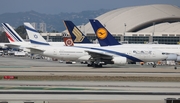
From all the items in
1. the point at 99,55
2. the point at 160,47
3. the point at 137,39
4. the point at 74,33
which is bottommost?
the point at 99,55

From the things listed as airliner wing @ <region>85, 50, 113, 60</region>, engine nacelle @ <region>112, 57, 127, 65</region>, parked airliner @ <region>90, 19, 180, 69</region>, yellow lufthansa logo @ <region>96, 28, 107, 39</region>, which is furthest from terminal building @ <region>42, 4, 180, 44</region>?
engine nacelle @ <region>112, 57, 127, 65</region>

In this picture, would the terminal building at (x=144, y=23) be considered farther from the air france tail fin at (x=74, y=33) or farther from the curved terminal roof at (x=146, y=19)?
the air france tail fin at (x=74, y=33)

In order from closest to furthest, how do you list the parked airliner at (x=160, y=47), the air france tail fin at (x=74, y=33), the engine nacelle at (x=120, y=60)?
1. the engine nacelle at (x=120, y=60)
2. the parked airliner at (x=160, y=47)
3. the air france tail fin at (x=74, y=33)

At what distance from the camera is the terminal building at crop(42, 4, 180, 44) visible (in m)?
162

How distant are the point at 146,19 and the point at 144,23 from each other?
6.00 ft

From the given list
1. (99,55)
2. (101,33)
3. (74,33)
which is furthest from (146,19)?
(99,55)

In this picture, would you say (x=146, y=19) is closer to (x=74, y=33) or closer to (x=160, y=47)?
(x=74, y=33)

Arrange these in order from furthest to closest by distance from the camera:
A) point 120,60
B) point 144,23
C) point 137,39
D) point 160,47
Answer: point 144,23 < point 137,39 < point 160,47 < point 120,60

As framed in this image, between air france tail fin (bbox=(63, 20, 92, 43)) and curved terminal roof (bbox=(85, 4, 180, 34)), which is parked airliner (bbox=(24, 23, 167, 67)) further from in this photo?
curved terminal roof (bbox=(85, 4, 180, 34))

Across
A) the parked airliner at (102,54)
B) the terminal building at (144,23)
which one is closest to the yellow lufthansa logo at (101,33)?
the parked airliner at (102,54)

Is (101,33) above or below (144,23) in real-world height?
below

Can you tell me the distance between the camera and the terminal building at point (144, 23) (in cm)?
16225

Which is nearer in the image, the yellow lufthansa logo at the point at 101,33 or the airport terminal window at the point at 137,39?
the yellow lufthansa logo at the point at 101,33

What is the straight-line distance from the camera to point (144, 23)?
593ft
